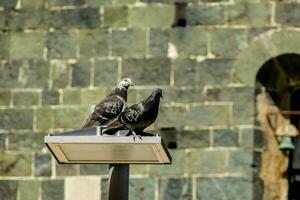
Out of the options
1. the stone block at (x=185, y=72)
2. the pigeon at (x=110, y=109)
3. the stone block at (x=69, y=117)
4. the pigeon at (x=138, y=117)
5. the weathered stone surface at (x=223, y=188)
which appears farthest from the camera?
the stone block at (x=69, y=117)

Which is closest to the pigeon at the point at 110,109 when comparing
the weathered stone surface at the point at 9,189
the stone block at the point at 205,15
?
the stone block at the point at 205,15

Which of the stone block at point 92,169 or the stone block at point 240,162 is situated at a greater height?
the stone block at point 240,162

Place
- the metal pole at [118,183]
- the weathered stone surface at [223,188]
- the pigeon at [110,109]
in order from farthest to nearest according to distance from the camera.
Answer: the weathered stone surface at [223,188], the pigeon at [110,109], the metal pole at [118,183]

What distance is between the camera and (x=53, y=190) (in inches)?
Answer: 397

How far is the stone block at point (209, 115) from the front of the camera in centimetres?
979

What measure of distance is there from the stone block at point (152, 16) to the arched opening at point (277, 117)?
0.94 meters

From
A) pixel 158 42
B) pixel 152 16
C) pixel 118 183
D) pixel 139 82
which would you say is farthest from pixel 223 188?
pixel 118 183

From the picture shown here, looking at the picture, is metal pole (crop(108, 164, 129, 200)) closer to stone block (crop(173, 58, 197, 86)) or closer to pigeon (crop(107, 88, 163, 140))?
pigeon (crop(107, 88, 163, 140))

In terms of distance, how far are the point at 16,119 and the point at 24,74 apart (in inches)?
16.4

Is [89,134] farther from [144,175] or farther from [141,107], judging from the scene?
[144,175]

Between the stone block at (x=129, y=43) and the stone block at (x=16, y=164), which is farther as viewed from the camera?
the stone block at (x=16, y=164)

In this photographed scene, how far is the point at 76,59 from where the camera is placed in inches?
402

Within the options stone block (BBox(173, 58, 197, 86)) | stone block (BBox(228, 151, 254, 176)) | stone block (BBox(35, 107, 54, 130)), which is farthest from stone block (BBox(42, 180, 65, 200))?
stone block (BBox(228, 151, 254, 176))

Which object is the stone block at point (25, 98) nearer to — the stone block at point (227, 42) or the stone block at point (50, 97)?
the stone block at point (50, 97)
